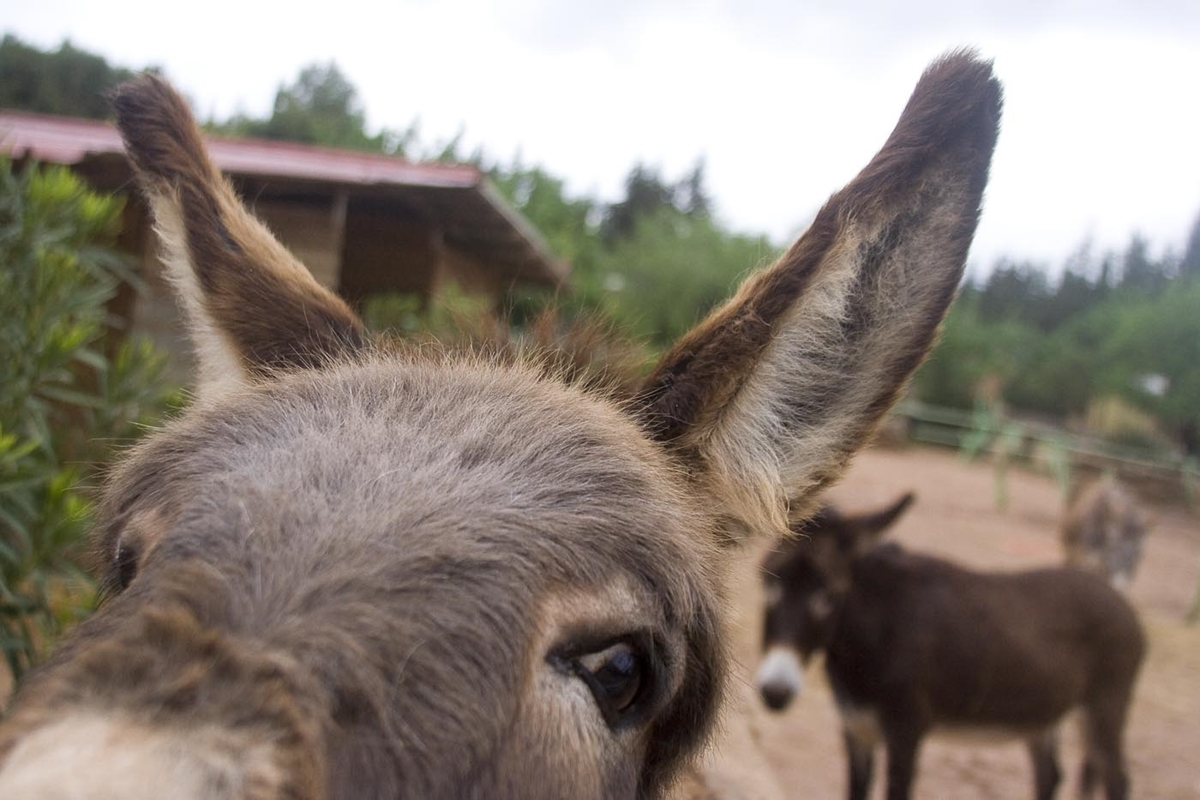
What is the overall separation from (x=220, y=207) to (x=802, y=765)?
7.55 m

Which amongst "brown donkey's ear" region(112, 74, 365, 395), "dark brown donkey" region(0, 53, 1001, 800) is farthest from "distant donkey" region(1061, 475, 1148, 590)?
"brown donkey's ear" region(112, 74, 365, 395)

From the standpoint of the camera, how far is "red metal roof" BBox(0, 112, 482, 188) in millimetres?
8102

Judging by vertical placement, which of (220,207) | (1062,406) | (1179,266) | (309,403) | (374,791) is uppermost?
(1179,266)

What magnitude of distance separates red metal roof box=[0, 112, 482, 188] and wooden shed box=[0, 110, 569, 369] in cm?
2

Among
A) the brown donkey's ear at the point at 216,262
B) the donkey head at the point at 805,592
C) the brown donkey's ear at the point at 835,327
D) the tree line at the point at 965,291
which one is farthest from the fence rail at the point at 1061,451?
the brown donkey's ear at the point at 216,262

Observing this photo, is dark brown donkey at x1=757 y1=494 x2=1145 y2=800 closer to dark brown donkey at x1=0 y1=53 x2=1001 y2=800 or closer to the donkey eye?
dark brown donkey at x1=0 y1=53 x2=1001 y2=800

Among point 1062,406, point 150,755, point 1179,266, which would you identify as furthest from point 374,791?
point 1062,406

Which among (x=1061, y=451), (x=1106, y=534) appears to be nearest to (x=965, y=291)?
(x=1061, y=451)

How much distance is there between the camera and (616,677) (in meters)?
1.74

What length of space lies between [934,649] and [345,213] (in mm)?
7640

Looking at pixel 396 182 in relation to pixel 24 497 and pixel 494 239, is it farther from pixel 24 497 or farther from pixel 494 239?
pixel 24 497

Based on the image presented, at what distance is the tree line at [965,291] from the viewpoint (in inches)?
1188

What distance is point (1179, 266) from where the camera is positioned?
72.7 ft

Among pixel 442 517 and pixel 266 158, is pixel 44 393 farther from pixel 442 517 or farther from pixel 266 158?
pixel 266 158
